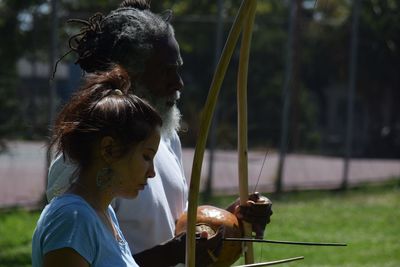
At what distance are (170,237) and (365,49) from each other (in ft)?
36.1

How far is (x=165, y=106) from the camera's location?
3.31m

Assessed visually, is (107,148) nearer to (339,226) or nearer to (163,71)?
(163,71)

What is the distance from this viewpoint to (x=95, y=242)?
2369 millimetres

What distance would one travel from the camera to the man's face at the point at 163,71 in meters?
3.24

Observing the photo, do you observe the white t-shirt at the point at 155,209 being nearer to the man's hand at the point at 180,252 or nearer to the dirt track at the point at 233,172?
the man's hand at the point at 180,252

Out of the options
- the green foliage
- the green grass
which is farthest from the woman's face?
the green grass

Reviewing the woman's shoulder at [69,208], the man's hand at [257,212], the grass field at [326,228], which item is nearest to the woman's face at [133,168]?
the woman's shoulder at [69,208]

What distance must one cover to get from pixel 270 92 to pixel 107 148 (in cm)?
1083

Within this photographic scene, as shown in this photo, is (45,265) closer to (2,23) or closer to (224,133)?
(2,23)

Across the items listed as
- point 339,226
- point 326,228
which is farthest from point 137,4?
point 339,226

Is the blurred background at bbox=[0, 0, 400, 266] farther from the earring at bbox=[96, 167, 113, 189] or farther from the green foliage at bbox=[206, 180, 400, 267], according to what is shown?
the earring at bbox=[96, 167, 113, 189]

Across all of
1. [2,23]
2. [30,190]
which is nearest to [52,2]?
[2,23]

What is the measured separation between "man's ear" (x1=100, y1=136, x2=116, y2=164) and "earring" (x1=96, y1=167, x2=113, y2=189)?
0.03 m

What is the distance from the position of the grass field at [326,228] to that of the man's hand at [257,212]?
3.83m
